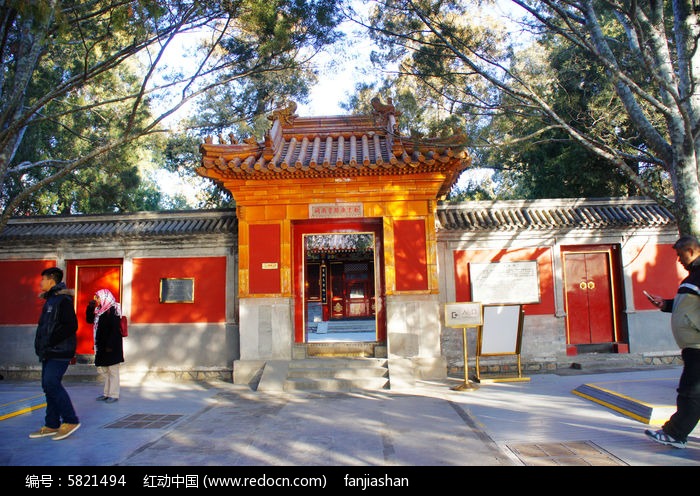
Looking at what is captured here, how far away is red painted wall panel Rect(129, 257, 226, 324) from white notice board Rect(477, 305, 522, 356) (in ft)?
15.2

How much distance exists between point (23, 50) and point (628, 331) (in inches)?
427

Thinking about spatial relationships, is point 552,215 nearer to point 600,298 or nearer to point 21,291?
point 600,298

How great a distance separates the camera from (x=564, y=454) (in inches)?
164

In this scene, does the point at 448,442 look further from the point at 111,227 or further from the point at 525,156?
the point at 525,156

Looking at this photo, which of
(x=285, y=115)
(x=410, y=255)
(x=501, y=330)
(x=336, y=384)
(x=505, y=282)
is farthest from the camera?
(x=285, y=115)

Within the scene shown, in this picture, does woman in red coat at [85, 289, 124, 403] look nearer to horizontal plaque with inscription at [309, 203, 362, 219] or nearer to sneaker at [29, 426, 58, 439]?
sneaker at [29, 426, 58, 439]

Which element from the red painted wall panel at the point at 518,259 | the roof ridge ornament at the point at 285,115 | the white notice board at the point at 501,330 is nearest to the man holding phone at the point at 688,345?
the white notice board at the point at 501,330

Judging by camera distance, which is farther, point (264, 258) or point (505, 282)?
point (505, 282)

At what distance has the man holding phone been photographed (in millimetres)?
3979

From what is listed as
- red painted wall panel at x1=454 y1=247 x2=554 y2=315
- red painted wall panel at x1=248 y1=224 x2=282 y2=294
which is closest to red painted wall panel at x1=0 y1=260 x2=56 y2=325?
red painted wall panel at x1=248 y1=224 x2=282 y2=294

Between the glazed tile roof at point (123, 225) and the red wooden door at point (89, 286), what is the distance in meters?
0.69

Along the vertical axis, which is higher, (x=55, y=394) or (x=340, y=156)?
(x=340, y=156)

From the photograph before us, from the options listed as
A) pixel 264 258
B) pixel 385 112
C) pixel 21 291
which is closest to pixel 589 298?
pixel 385 112

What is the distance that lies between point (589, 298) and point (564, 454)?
5895 mm
